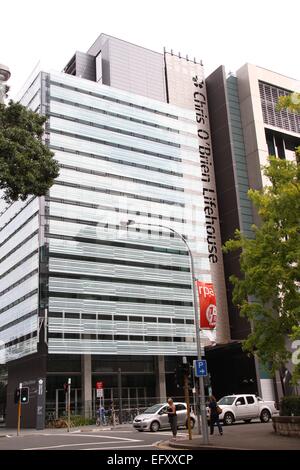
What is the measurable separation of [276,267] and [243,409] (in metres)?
16.3

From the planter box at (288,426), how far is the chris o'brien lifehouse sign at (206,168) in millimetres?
39401

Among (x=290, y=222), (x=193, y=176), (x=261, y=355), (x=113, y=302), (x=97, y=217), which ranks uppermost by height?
(x=193, y=176)

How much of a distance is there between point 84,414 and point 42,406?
3983mm

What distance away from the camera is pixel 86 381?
50.1 metres

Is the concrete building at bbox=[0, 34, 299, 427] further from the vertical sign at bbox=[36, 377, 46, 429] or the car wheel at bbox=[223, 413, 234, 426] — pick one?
the car wheel at bbox=[223, 413, 234, 426]

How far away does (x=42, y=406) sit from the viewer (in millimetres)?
45562

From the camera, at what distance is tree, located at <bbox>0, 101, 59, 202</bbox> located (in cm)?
2231

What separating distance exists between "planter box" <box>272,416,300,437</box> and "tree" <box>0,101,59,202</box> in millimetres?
14442

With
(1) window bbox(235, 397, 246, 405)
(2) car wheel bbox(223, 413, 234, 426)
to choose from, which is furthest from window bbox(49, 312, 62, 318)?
(2) car wheel bbox(223, 413, 234, 426)

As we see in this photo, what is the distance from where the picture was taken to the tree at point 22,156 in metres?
22.3

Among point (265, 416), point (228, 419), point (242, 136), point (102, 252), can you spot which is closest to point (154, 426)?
point (228, 419)

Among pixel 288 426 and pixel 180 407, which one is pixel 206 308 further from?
pixel 180 407
